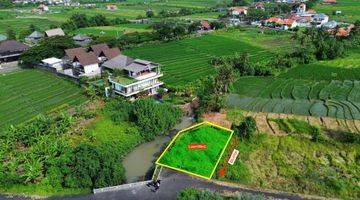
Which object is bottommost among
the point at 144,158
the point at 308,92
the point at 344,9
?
the point at 144,158

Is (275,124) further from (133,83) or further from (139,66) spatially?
(139,66)

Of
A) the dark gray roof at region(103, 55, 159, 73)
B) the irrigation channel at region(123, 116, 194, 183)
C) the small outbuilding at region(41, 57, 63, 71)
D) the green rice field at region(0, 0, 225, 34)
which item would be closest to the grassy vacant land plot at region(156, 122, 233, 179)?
the irrigation channel at region(123, 116, 194, 183)

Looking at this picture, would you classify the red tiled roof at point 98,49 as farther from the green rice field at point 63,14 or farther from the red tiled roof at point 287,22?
the red tiled roof at point 287,22

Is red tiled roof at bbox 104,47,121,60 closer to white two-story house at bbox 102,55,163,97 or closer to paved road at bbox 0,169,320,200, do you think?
white two-story house at bbox 102,55,163,97

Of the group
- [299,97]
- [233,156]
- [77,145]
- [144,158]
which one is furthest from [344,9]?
[77,145]

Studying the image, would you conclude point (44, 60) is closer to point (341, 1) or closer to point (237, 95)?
point (237, 95)

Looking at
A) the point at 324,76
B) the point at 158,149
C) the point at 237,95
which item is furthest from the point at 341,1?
the point at 158,149
